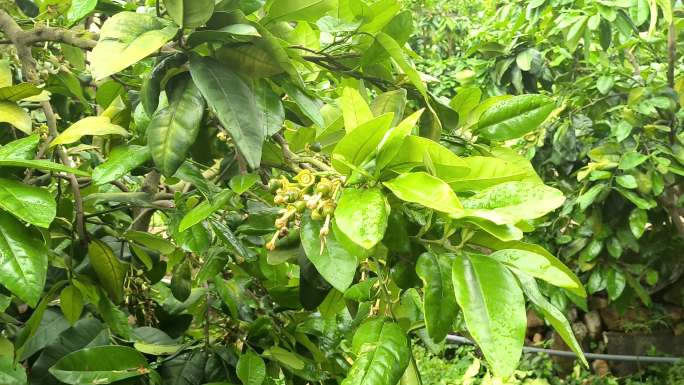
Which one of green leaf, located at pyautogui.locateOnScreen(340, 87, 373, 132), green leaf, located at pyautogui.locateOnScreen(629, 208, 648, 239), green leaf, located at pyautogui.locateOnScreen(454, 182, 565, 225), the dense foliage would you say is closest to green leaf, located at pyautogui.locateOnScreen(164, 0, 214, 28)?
the dense foliage

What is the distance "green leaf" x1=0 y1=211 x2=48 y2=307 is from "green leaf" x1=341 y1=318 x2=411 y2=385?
0.96ft

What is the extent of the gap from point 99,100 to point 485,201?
66 centimetres

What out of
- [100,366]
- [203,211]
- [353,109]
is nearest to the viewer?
[353,109]

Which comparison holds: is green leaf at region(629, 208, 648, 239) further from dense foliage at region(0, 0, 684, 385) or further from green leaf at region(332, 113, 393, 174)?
green leaf at region(332, 113, 393, 174)

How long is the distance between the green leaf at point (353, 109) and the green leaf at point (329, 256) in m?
0.09

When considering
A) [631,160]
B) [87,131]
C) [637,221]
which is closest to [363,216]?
[87,131]

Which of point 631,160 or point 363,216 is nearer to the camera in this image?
point 363,216

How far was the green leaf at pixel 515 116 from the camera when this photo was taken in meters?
0.71

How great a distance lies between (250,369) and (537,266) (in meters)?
0.50

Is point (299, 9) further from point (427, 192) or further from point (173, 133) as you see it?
point (427, 192)

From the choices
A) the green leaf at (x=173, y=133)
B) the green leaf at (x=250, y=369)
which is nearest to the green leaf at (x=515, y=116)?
the green leaf at (x=173, y=133)

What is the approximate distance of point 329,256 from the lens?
56 cm

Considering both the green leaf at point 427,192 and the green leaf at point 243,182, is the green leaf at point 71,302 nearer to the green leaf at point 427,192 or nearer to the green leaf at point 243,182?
the green leaf at point 243,182

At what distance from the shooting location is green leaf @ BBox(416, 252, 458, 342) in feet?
1.68
